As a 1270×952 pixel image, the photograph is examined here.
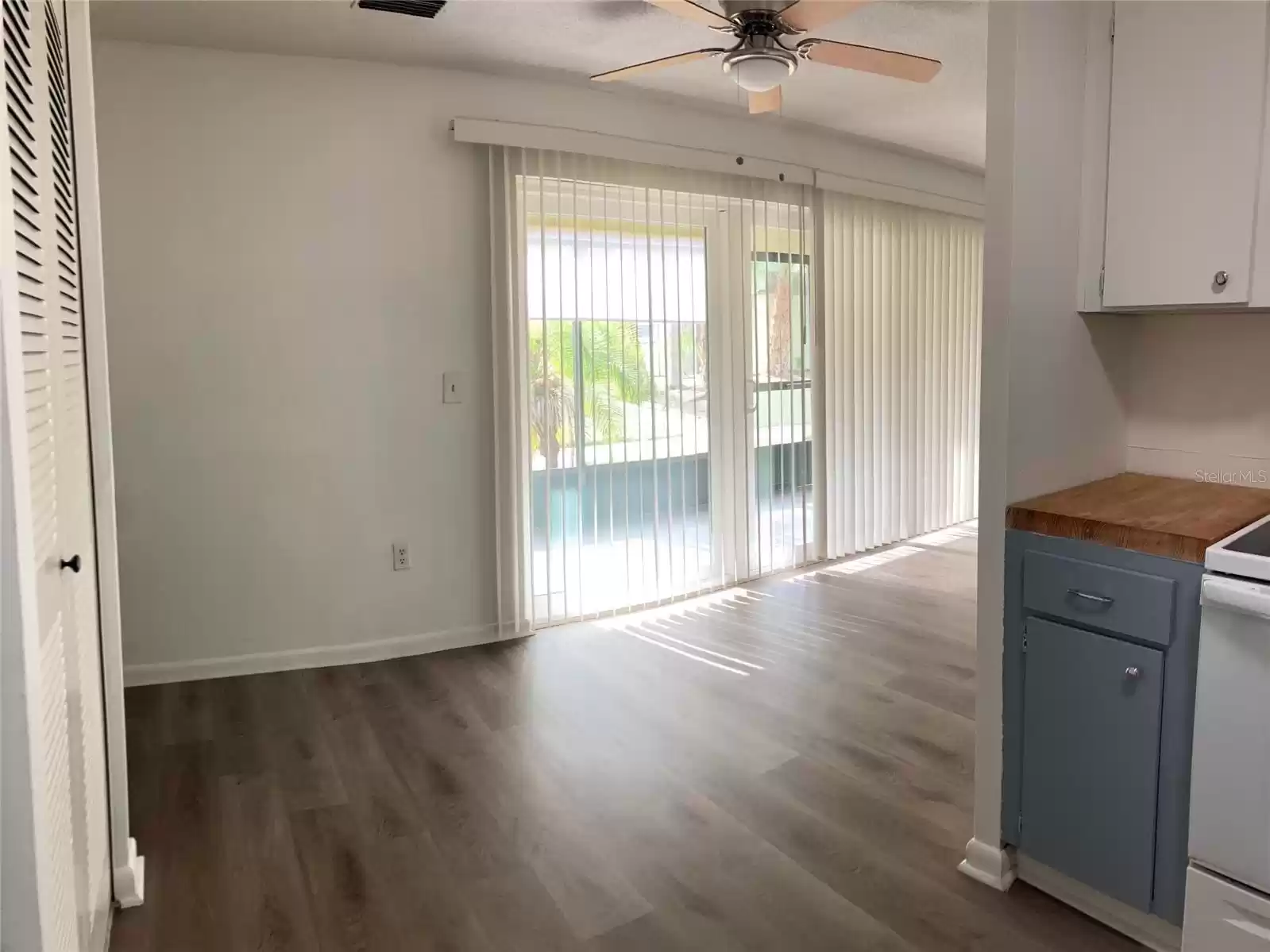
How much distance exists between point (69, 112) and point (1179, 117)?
94.4 inches

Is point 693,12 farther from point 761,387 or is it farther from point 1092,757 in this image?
point 761,387

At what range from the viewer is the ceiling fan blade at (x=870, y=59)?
Answer: 8.32 feet

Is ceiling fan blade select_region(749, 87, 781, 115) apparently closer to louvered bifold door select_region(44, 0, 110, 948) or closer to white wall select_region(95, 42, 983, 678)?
white wall select_region(95, 42, 983, 678)

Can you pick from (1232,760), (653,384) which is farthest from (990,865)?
(653,384)

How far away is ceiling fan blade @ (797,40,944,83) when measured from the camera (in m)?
2.54

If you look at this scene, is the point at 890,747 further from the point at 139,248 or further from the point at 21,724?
the point at 139,248

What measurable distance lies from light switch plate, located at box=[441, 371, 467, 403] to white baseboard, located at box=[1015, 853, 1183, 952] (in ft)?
8.55

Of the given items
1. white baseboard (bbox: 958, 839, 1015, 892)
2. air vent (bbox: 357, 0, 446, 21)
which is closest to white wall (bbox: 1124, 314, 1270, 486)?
white baseboard (bbox: 958, 839, 1015, 892)

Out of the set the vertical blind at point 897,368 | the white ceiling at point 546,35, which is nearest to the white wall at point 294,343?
the white ceiling at point 546,35

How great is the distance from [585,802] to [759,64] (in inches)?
84.7

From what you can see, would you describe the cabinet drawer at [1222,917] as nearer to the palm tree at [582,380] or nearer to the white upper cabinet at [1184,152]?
the white upper cabinet at [1184,152]

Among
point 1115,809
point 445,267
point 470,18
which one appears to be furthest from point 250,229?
point 1115,809

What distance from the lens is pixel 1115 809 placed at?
1.82 m

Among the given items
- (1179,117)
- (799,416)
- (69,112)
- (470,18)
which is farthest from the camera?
(799,416)
